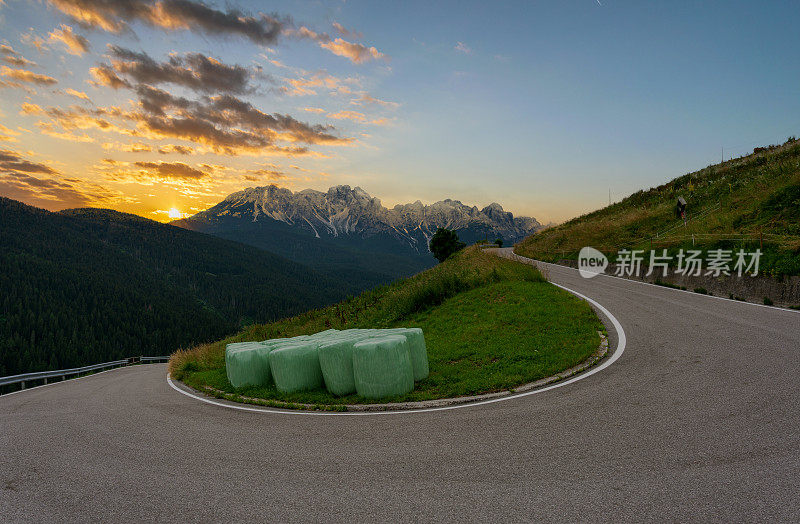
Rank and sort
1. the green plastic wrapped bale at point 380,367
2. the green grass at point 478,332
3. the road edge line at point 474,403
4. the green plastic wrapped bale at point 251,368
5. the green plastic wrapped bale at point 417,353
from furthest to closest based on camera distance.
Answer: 1. the green plastic wrapped bale at point 251,368
2. the green plastic wrapped bale at point 417,353
3. the green grass at point 478,332
4. the green plastic wrapped bale at point 380,367
5. the road edge line at point 474,403

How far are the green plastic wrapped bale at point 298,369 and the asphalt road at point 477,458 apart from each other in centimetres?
127

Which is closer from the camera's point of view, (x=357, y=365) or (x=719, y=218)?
(x=357, y=365)

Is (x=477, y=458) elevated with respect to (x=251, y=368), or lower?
lower

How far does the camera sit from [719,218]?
20.9 m

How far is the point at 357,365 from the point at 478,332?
5.04m

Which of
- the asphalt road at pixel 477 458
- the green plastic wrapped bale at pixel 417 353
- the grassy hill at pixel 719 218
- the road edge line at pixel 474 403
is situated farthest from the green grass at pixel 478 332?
the grassy hill at pixel 719 218

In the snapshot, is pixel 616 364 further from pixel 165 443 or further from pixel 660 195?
pixel 660 195

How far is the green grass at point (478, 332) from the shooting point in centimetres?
826

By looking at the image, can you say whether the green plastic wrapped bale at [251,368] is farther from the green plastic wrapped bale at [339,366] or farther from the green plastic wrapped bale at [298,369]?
the green plastic wrapped bale at [339,366]

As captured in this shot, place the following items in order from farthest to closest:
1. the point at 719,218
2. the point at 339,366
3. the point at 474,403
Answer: the point at 719,218 → the point at 339,366 → the point at 474,403

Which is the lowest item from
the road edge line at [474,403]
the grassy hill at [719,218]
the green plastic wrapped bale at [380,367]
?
the road edge line at [474,403]

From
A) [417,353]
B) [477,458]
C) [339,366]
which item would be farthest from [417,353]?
[477,458]

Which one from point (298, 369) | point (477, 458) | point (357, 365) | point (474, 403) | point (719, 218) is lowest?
point (474, 403)

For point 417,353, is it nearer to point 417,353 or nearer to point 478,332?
point 417,353
